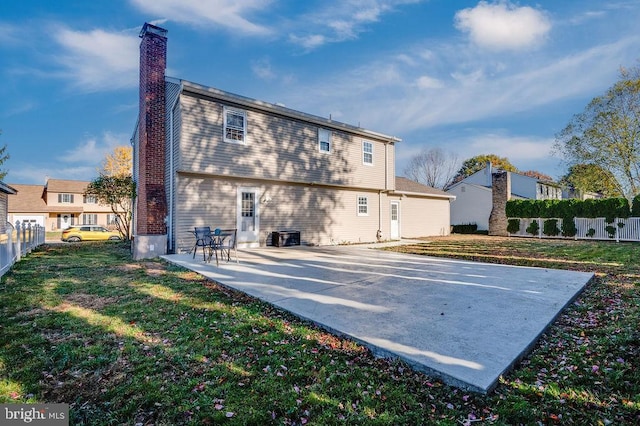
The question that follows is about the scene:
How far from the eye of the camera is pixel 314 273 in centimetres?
720

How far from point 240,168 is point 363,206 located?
729 cm

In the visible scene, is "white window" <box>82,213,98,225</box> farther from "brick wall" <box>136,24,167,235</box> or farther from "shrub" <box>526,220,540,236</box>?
"shrub" <box>526,220,540,236</box>

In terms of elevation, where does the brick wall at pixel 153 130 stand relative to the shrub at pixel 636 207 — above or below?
above

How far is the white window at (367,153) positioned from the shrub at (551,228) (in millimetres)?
13025

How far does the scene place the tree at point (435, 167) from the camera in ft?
130

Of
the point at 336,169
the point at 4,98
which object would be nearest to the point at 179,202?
the point at 336,169

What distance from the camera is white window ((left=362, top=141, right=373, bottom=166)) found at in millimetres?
16109

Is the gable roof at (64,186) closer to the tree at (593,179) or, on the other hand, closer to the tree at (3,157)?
the tree at (3,157)

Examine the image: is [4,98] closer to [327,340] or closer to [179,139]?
[179,139]

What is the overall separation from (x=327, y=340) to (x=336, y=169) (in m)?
11.8

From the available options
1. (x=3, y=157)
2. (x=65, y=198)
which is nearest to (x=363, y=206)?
(x=3, y=157)

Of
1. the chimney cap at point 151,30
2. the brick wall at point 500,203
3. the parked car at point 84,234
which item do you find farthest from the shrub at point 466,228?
the parked car at point 84,234

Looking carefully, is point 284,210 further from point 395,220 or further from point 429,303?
point 429,303

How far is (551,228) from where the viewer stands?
2012 cm
